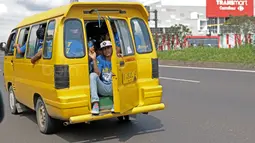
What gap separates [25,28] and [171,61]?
1592 centimetres

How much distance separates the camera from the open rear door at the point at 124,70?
5371 mm

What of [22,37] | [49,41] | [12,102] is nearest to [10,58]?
[22,37]

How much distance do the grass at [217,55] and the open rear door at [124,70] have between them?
12.6 m

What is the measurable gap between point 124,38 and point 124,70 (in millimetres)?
619

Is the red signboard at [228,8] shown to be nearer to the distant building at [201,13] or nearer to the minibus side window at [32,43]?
the distant building at [201,13]

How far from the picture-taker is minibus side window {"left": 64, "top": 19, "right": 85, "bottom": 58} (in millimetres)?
5418

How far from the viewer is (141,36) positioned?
20.3 ft

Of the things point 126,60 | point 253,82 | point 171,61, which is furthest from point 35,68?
point 171,61

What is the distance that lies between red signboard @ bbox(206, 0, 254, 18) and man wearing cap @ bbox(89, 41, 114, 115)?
6068cm

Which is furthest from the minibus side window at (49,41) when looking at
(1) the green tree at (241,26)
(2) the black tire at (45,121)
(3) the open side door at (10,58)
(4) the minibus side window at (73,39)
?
(1) the green tree at (241,26)

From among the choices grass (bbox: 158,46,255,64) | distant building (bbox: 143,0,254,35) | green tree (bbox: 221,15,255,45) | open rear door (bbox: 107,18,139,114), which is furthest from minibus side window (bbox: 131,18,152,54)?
distant building (bbox: 143,0,254,35)

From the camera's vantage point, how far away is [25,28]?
23.1 ft

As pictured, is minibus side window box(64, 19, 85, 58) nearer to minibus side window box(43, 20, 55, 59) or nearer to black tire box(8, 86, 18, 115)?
minibus side window box(43, 20, 55, 59)

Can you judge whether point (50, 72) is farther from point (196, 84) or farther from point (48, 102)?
point (196, 84)
